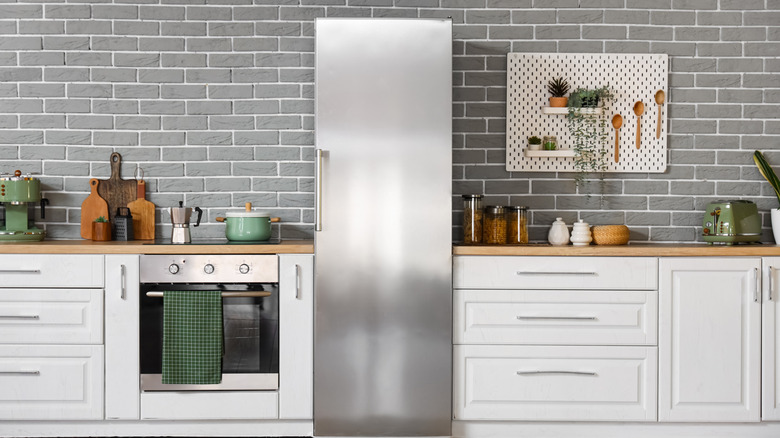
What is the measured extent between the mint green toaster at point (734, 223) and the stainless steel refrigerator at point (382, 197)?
144 cm

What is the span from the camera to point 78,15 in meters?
3.38

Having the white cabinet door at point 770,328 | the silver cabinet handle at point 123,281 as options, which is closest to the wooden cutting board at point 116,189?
the silver cabinet handle at point 123,281

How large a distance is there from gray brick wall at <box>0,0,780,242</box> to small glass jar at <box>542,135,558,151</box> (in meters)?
0.17

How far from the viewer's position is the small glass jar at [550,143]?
333 cm

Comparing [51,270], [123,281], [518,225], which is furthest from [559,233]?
[51,270]

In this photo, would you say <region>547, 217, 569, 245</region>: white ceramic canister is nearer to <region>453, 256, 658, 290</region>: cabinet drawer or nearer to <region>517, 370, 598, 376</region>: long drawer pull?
<region>453, 256, 658, 290</region>: cabinet drawer

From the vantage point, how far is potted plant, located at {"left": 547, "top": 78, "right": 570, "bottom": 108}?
333 centimetres

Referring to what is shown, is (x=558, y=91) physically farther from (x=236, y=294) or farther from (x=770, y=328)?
(x=236, y=294)

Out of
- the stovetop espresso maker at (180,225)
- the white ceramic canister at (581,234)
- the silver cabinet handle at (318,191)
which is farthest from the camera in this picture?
the white ceramic canister at (581,234)

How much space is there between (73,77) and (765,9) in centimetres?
382

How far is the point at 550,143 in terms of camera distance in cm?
333

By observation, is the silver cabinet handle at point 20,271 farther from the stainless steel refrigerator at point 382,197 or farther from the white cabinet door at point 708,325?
the white cabinet door at point 708,325

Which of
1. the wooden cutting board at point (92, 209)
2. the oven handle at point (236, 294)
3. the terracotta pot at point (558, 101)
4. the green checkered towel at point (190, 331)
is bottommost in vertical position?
the green checkered towel at point (190, 331)

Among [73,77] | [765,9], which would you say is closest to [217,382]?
[73,77]
